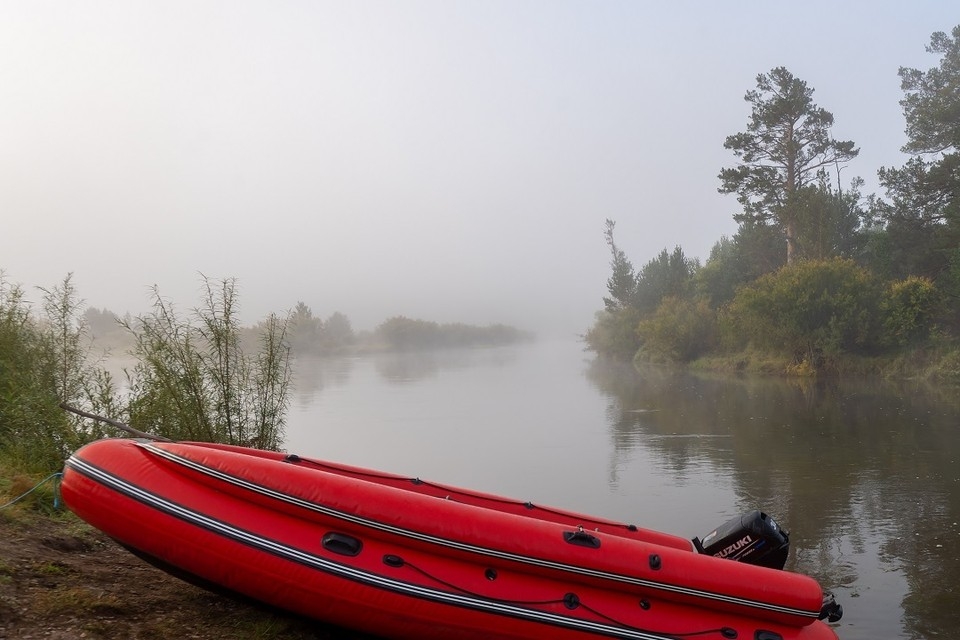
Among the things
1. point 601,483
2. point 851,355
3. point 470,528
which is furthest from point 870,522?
point 851,355

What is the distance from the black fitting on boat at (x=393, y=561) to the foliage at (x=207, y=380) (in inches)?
156

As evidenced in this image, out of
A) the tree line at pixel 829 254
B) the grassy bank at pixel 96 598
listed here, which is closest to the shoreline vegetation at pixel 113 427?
the grassy bank at pixel 96 598

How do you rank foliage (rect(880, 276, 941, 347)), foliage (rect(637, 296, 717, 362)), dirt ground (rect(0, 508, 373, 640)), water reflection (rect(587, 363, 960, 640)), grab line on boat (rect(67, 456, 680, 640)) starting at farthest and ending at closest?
1. foliage (rect(637, 296, 717, 362))
2. foliage (rect(880, 276, 941, 347))
3. water reflection (rect(587, 363, 960, 640))
4. grab line on boat (rect(67, 456, 680, 640))
5. dirt ground (rect(0, 508, 373, 640))

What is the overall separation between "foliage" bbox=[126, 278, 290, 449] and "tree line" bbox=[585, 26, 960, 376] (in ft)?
65.6

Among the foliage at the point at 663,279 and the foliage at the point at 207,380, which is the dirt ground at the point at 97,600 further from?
the foliage at the point at 663,279

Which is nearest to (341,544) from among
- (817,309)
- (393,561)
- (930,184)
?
(393,561)

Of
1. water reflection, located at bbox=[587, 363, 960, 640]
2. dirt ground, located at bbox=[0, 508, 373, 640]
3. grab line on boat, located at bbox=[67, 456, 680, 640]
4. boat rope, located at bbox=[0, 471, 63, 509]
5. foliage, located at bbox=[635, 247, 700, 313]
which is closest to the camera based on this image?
dirt ground, located at bbox=[0, 508, 373, 640]

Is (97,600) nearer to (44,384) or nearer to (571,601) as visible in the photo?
(571,601)

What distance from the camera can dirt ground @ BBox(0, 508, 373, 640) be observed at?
3.30 metres

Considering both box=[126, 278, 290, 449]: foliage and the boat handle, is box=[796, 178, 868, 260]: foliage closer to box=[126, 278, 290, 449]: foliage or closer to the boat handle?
box=[126, 278, 290, 449]: foliage

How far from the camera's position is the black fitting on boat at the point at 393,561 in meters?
3.59

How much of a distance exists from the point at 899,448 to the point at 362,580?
10304mm

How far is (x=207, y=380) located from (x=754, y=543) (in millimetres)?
Result: 5213

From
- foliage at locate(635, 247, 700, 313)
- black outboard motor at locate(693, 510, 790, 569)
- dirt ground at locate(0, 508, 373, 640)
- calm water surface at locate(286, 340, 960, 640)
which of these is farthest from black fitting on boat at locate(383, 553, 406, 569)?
foliage at locate(635, 247, 700, 313)
